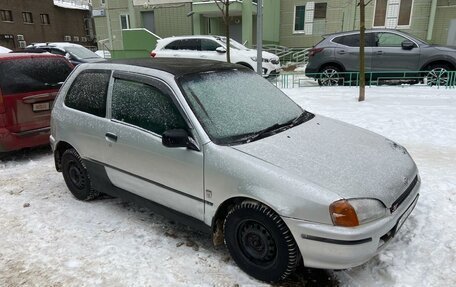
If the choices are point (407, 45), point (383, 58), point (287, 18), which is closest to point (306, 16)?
point (287, 18)

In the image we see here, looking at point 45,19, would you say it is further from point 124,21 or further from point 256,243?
point 256,243

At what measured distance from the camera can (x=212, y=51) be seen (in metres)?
12.9

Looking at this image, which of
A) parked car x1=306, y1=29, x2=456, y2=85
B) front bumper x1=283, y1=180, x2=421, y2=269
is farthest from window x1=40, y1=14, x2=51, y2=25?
front bumper x1=283, y1=180, x2=421, y2=269

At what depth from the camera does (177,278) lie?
283cm

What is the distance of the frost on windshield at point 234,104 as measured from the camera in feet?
9.89

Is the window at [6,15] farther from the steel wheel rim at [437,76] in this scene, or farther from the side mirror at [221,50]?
the steel wheel rim at [437,76]

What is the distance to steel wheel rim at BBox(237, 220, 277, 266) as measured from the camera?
8.72 feet

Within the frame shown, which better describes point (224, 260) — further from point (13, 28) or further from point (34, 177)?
point (13, 28)

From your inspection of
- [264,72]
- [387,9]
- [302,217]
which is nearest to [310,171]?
[302,217]

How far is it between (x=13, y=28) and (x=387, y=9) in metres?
37.6

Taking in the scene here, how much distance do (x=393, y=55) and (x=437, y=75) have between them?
1.28 meters

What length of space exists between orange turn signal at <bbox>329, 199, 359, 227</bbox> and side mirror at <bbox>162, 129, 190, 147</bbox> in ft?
4.03

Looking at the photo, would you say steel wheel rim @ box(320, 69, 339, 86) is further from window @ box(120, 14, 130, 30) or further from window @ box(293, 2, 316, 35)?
window @ box(120, 14, 130, 30)

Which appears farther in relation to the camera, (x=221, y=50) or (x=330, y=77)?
(x=221, y=50)
